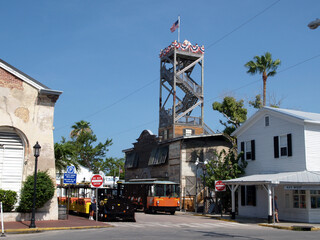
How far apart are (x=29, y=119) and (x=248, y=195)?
16.3 meters

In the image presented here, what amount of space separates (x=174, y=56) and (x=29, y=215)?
3123 cm

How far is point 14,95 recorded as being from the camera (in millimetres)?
20797

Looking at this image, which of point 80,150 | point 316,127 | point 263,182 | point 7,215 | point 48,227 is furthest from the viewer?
point 80,150

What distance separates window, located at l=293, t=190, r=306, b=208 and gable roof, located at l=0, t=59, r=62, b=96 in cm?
1542

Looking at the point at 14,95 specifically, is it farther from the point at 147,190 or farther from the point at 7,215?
the point at 147,190

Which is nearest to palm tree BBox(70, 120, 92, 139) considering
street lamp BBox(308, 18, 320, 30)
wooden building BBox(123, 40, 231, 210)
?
wooden building BBox(123, 40, 231, 210)

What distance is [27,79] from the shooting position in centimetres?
2105

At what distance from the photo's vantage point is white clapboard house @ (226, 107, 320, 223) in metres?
23.7

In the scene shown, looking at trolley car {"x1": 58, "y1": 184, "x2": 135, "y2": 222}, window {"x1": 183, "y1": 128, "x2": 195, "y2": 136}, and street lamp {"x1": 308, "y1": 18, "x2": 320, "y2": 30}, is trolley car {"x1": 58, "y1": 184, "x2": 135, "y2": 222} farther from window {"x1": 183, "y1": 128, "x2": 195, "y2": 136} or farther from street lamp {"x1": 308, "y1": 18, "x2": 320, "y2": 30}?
window {"x1": 183, "y1": 128, "x2": 195, "y2": 136}

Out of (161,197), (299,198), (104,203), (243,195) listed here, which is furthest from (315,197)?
(104,203)

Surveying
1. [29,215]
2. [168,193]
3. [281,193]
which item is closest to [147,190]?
[168,193]

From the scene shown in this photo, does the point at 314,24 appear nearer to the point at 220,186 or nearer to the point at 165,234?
the point at 165,234

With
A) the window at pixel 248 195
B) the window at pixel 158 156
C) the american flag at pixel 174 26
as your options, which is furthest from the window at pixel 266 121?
the american flag at pixel 174 26

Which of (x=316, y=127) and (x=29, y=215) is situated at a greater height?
(x=316, y=127)
